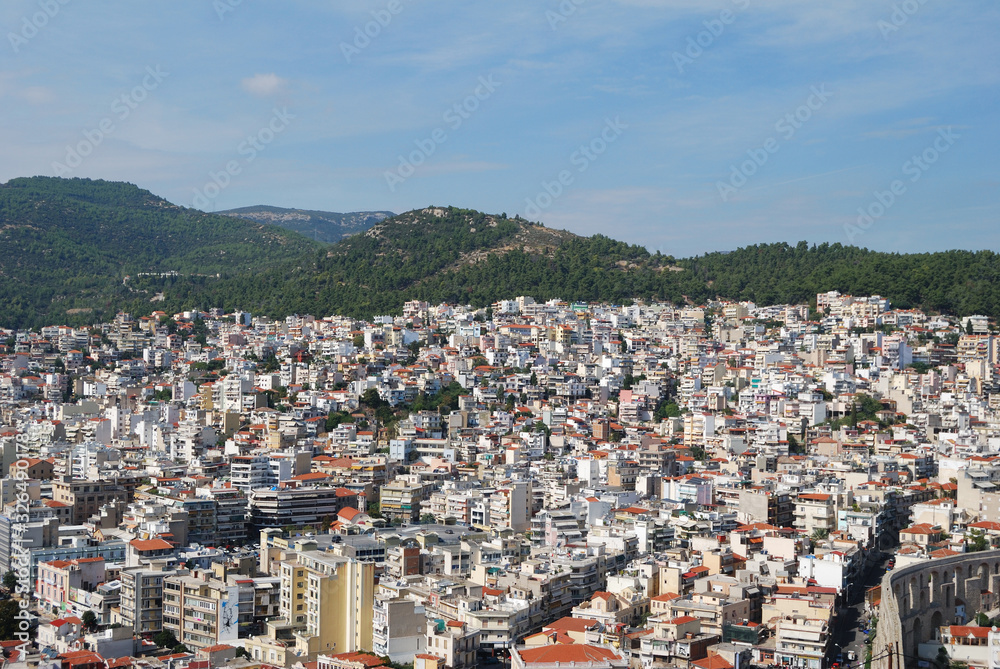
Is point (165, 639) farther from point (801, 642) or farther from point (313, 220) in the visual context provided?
point (313, 220)

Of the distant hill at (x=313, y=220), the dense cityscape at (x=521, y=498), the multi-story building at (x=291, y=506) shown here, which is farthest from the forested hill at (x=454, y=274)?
the distant hill at (x=313, y=220)

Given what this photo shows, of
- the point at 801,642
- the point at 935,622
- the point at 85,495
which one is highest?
the point at 85,495

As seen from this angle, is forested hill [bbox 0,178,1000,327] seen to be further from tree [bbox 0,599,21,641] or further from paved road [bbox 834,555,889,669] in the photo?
tree [bbox 0,599,21,641]

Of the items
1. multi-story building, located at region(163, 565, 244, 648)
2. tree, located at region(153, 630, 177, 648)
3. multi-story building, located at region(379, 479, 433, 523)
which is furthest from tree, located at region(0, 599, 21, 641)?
multi-story building, located at region(379, 479, 433, 523)

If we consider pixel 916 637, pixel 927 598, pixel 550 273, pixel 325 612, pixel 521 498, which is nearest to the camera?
pixel 325 612

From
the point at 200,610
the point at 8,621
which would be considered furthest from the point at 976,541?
the point at 8,621

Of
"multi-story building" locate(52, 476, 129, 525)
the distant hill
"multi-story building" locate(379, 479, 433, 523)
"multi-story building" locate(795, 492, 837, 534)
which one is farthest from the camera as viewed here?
the distant hill

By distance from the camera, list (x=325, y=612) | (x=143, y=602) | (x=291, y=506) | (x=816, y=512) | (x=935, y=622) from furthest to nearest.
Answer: (x=291, y=506) → (x=816, y=512) → (x=935, y=622) → (x=143, y=602) → (x=325, y=612)

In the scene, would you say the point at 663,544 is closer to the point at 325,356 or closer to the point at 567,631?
the point at 567,631
